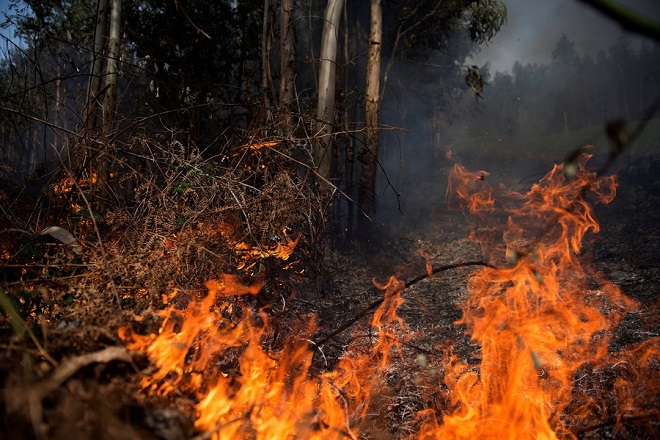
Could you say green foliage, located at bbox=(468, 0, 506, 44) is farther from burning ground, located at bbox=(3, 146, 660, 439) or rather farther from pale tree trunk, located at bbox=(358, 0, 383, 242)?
burning ground, located at bbox=(3, 146, 660, 439)

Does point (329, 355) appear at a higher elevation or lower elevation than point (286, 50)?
lower

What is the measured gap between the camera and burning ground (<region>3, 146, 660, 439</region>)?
1.69m

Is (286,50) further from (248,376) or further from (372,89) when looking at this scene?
(248,376)

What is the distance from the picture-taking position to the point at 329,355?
425 cm

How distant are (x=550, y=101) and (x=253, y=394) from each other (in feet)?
146

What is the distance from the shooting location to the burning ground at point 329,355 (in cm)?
169

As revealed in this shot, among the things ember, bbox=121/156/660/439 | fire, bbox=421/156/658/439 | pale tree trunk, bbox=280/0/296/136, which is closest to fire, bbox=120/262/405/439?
ember, bbox=121/156/660/439

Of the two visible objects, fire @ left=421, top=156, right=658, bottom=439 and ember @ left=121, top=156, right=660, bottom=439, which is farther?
fire @ left=421, top=156, right=658, bottom=439

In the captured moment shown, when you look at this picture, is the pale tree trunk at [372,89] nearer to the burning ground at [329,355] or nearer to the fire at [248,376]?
the burning ground at [329,355]

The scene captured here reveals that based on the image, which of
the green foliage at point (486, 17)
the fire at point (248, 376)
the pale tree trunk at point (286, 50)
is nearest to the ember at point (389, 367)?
the fire at point (248, 376)

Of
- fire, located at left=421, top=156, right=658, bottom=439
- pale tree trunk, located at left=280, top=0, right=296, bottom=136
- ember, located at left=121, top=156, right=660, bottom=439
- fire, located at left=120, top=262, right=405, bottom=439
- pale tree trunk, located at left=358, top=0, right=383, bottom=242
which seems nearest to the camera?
fire, located at left=120, top=262, right=405, bottom=439

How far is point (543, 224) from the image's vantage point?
34.1 ft

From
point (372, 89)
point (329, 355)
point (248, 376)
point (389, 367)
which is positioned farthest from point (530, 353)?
point (372, 89)

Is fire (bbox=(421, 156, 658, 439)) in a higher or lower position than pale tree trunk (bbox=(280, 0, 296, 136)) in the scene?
lower
